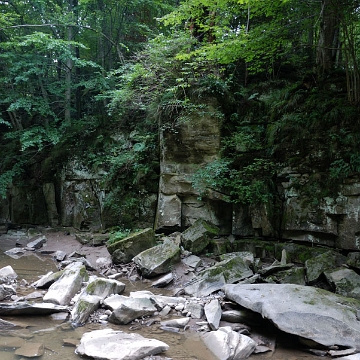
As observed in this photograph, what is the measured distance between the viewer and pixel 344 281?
561 centimetres

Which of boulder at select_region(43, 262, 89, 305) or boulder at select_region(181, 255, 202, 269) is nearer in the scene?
boulder at select_region(43, 262, 89, 305)

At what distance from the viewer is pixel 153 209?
32.4ft

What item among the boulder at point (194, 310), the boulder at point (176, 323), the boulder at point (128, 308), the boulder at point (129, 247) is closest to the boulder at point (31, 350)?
the boulder at point (128, 308)

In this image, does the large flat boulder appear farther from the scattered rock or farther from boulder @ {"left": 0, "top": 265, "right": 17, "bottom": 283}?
the scattered rock

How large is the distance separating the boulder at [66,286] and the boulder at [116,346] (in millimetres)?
1508

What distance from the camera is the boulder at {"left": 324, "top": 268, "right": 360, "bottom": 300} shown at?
5410 mm

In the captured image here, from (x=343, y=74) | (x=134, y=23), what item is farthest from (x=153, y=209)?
(x=134, y=23)

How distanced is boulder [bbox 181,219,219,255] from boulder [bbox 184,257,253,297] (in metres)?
Result: 1.48

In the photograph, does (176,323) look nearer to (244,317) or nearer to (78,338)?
(244,317)

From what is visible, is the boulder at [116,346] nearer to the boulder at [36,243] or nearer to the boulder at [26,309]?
the boulder at [26,309]

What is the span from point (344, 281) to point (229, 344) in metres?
3.05

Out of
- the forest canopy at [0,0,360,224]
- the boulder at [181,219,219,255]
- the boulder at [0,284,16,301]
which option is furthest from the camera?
the boulder at [181,219,219,255]

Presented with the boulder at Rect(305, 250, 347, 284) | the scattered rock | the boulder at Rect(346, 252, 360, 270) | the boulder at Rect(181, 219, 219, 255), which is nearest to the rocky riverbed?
the boulder at Rect(305, 250, 347, 284)

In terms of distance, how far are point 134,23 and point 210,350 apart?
1341cm
